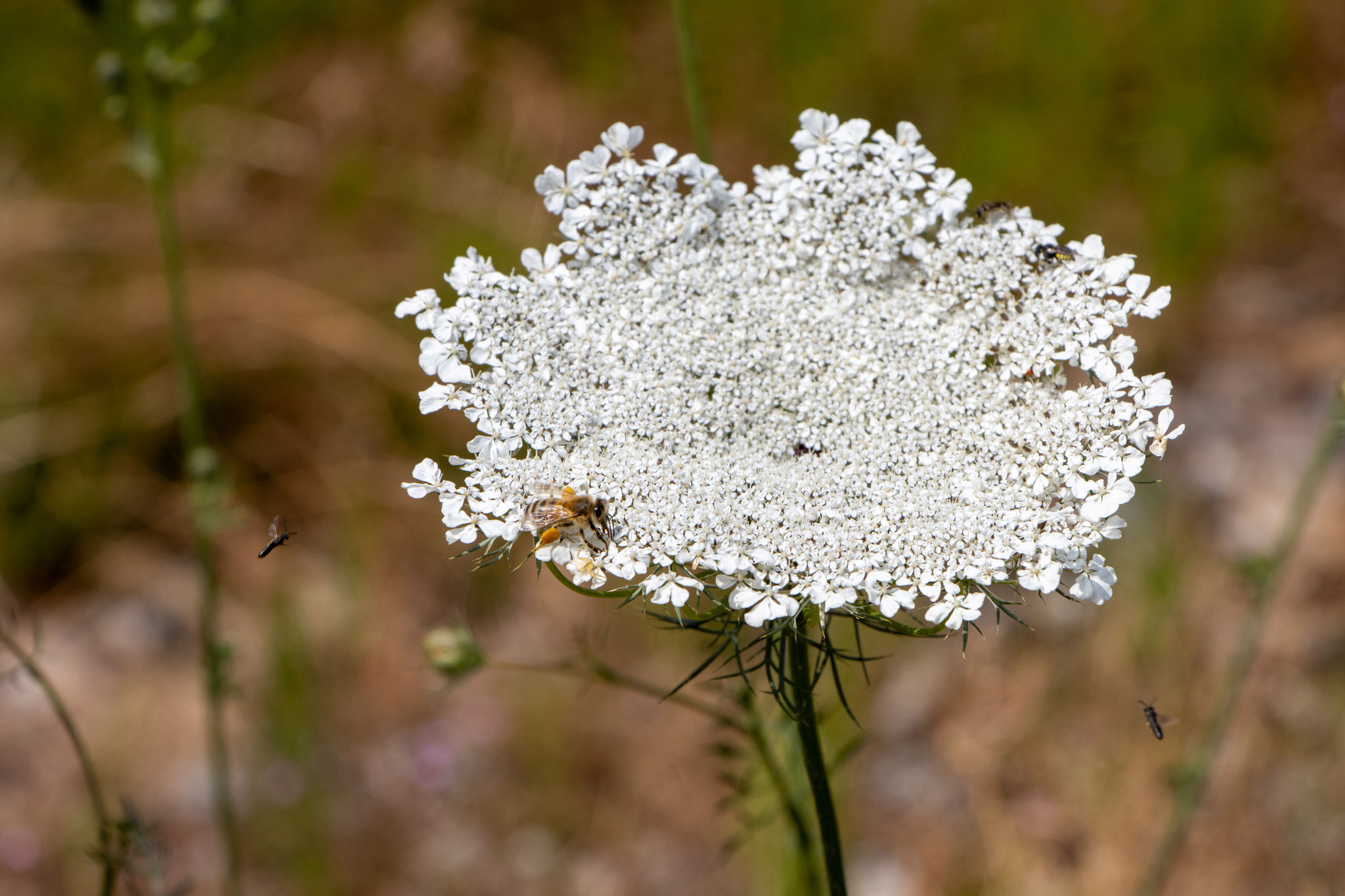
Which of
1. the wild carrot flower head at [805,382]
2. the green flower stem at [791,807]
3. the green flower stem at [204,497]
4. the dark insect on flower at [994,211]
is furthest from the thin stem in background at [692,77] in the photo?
the green flower stem at [204,497]

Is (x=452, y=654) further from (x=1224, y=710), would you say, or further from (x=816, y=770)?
(x=1224, y=710)

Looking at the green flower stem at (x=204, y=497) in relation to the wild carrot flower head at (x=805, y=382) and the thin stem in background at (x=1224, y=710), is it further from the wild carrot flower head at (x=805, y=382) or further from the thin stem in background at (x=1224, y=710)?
the thin stem in background at (x=1224, y=710)

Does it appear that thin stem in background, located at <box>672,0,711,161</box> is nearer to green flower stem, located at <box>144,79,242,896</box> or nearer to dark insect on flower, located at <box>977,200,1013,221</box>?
dark insect on flower, located at <box>977,200,1013,221</box>

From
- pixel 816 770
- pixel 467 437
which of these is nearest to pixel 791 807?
pixel 816 770

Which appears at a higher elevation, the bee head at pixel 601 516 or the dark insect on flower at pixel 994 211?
the dark insect on flower at pixel 994 211

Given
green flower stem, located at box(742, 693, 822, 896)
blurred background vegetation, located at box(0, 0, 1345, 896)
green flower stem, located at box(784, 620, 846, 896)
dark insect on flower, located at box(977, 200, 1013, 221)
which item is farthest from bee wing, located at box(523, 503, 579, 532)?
blurred background vegetation, located at box(0, 0, 1345, 896)

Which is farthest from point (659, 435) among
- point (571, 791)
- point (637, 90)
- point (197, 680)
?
point (637, 90)
